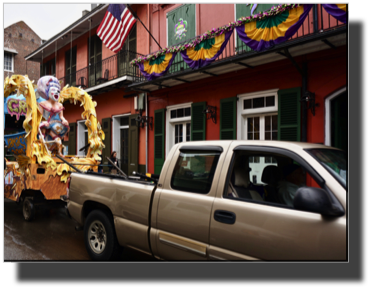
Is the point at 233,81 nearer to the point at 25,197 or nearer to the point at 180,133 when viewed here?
the point at 180,133

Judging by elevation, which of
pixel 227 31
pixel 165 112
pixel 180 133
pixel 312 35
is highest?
pixel 227 31

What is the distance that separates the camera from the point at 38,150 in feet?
21.8

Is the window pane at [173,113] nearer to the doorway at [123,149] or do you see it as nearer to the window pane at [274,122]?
the doorway at [123,149]

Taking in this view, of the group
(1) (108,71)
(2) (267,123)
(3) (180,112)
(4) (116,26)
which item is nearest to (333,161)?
(2) (267,123)

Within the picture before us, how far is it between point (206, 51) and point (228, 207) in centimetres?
664

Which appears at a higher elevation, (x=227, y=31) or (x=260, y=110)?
(x=227, y=31)

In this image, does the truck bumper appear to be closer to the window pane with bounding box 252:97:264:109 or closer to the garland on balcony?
the garland on balcony

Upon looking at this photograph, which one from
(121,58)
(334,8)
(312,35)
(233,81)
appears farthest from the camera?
(121,58)

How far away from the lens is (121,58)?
1363cm

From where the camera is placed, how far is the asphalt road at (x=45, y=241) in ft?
14.7

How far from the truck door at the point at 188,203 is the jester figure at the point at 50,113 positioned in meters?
5.24

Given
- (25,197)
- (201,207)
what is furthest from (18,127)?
(201,207)

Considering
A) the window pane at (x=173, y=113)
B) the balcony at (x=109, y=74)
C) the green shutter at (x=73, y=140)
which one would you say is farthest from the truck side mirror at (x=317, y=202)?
the green shutter at (x=73, y=140)

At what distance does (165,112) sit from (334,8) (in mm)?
7126
